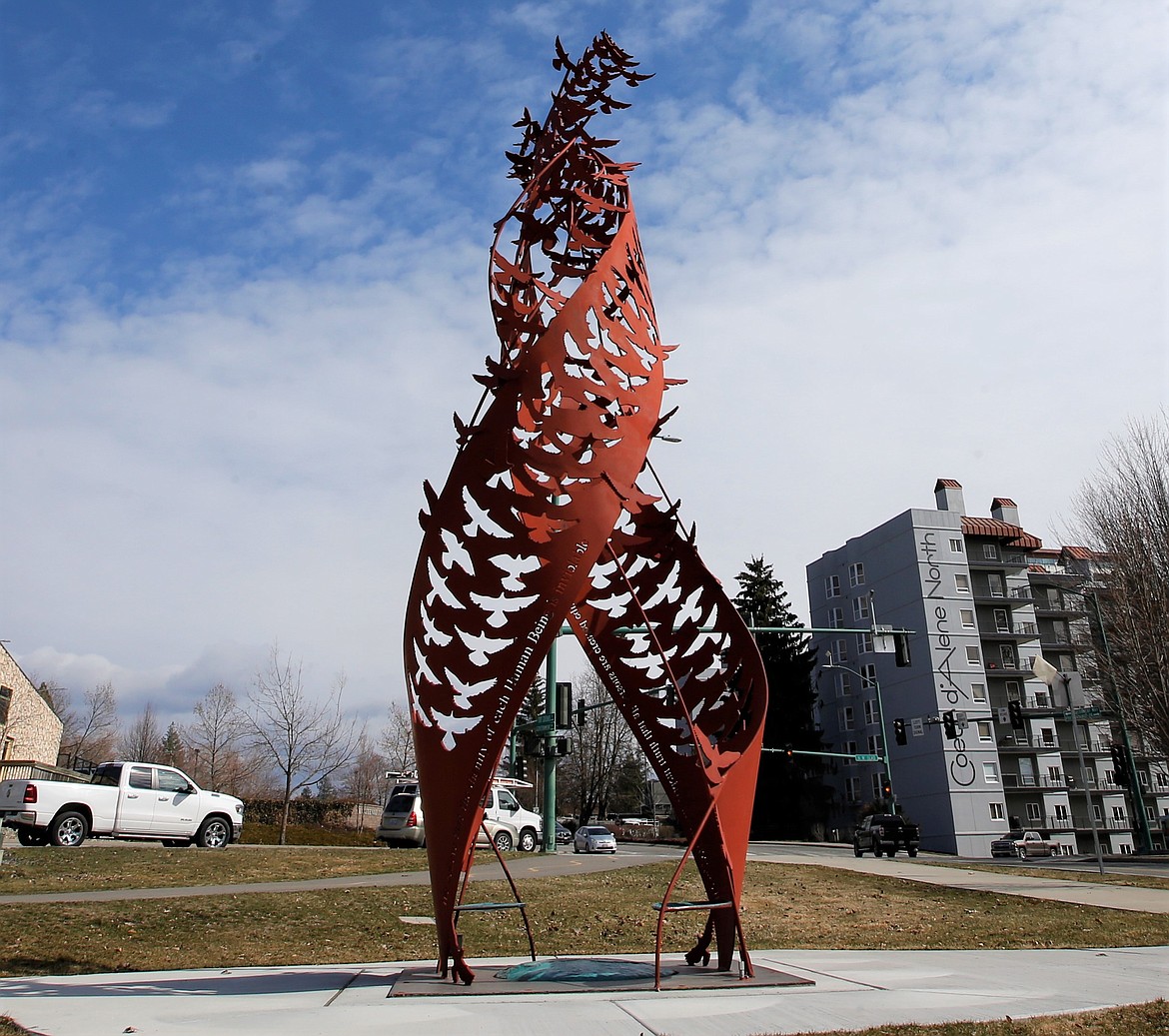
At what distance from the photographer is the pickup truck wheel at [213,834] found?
19758 millimetres

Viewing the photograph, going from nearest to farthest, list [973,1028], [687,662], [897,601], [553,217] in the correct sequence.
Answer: [973,1028]
[687,662]
[553,217]
[897,601]

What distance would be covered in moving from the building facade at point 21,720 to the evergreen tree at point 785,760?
35.4 meters

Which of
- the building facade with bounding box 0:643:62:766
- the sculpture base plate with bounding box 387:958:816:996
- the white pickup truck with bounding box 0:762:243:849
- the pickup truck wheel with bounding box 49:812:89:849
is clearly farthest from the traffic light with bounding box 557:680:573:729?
the building facade with bounding box 0:643:62:766

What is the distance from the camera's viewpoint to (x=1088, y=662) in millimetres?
36469

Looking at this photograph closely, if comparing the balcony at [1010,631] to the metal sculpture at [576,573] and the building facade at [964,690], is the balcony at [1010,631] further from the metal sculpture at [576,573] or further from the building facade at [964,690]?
the metal sculpture at [576,573]

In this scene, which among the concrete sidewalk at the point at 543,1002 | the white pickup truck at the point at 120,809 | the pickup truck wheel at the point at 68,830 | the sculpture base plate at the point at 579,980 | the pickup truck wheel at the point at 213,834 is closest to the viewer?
the concrete sidewalk at the point at 543,1002

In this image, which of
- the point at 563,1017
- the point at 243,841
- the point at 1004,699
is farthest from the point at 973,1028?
the point at 1004,699

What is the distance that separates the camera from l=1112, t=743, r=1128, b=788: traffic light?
30078 millimetres

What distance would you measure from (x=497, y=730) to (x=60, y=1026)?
3.29 meters

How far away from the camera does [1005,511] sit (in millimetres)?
59562

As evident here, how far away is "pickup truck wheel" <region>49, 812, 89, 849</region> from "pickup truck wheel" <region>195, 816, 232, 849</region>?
251 centimetres

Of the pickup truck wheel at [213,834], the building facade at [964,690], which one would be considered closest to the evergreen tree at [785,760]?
the building facade at [964,690]

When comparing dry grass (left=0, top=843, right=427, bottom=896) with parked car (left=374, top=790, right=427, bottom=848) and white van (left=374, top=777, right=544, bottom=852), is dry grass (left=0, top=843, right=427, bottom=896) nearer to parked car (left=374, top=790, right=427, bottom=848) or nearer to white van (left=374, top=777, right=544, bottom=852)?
parked car (left=374, top=790, right=427, bottom=848)

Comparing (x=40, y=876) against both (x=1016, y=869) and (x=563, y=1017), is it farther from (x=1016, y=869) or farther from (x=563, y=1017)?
(x=1016, y=869)
